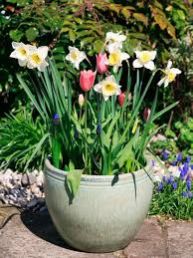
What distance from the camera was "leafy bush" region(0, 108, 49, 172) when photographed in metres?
5.09

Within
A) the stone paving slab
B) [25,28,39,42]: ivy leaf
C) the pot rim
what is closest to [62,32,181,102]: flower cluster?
the pot rim

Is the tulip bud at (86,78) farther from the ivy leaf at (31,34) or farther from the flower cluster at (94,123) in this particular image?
the ivy leaf at (31,34)

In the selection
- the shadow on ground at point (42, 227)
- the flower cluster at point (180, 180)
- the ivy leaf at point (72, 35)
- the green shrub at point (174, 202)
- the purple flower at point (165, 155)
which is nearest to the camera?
the shadow on ground at point (42, 227)

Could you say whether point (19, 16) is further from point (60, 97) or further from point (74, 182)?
point (74, 182)

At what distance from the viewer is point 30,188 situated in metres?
5.05

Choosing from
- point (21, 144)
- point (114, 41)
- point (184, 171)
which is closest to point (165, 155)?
point (184, 171)

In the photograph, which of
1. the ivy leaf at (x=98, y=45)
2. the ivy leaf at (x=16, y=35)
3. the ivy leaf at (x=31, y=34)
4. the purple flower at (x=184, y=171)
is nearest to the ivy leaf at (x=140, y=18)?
the ivy leaf at (x=98, y=45)

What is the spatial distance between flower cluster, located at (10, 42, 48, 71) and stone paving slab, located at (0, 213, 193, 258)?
44.0 inches

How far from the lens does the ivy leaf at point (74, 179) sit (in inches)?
150

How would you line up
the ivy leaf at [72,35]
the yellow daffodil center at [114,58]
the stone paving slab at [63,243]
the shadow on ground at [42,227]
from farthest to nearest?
the ivy leaf at [72,35] < the shadow on ground at [42,227] < the stone paving slab at [63,243] < the yellow daffodil center at [114,58]

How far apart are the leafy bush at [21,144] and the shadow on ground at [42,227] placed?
41 centimetres

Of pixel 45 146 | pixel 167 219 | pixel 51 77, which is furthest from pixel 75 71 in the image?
pixel 167 219

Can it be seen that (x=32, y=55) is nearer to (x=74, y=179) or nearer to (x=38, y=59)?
(x=38, y=59)

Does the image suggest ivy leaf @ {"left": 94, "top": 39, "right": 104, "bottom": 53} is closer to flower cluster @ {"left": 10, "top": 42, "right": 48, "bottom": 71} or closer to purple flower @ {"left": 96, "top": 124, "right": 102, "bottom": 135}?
flower cluster @ {"left": 10, "top": 42, "right": 48, "bottom": 71}
